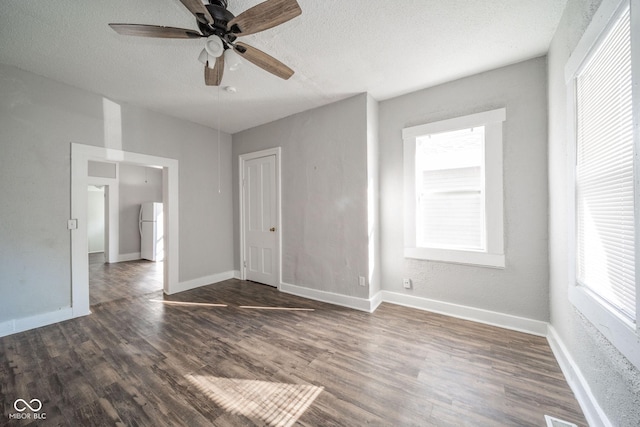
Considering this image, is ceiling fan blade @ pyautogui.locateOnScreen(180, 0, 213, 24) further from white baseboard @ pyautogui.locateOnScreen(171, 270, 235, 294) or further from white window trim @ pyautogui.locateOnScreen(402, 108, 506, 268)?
white baseboard @ pyautogui.locateOnScreen(171, 270, 235, 294)

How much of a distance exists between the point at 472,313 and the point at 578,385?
107cm

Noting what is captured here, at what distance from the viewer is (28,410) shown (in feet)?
4.78

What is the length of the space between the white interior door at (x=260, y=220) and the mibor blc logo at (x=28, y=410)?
258cm

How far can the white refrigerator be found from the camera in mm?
6000

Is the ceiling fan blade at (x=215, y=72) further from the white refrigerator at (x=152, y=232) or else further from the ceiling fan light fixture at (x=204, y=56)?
the white refrigerator at (x=152, y=232)

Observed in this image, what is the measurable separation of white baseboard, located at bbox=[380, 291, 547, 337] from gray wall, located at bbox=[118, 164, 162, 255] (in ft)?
21.3

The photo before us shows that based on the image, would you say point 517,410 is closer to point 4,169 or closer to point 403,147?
point 403,147

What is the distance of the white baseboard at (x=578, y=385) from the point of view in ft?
4.21

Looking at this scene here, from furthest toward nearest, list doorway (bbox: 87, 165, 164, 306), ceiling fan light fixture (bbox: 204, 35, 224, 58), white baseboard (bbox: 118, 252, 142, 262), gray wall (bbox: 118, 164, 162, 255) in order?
1. gray wall (bbox: 118, 164, 162, 255)
2. white baseboard (bbox: 118, 252, 142, 262)
3. doorway (bbox: 87, 165, 164, 306)
4. ceiling fan light fixture (bbox: 204, 35, 224, 58)

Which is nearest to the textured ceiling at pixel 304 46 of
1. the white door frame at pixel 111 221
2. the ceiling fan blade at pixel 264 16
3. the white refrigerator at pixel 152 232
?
the ceiling fan blade at pixel 264 16

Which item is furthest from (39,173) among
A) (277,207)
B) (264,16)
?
(264,16)

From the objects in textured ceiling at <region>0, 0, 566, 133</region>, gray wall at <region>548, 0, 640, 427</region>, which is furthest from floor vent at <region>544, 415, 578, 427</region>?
textured ceiling at <region>0, 0, 566, 133</region>

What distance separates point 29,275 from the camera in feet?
8.11

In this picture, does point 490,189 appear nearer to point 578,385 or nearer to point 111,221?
point 578,385
